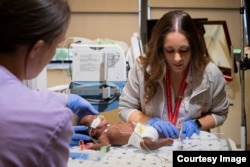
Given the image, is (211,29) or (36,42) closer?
(36,42)

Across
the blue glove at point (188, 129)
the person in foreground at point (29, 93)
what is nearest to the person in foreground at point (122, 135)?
the blue glove at point (188, 129)

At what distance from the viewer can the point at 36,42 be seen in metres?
0.71

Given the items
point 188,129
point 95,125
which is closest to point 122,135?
point 95,125

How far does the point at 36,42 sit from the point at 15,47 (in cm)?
5

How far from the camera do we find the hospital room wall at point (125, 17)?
333 cm

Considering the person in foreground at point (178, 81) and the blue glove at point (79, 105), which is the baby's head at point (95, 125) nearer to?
the blue glove at point (79, 105)

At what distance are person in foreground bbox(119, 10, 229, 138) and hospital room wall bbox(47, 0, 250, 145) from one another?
167 cm

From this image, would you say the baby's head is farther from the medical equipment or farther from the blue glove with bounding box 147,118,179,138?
the medical equipment

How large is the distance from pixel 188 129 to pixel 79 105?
50 centimetres

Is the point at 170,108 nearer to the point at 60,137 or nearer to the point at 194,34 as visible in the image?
the point at 194,34

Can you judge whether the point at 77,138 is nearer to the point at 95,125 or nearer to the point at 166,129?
the point at 95,125

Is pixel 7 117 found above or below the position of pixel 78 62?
below

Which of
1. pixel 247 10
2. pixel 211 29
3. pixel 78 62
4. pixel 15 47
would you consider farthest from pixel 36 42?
pixel 211 29

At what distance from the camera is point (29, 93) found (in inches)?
26.0
